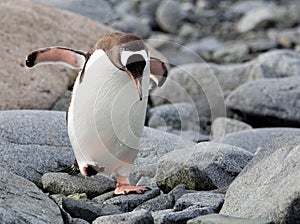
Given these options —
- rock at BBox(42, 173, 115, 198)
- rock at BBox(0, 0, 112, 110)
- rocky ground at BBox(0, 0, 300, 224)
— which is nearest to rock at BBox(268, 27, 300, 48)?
rocky ground at BBox(0, 0, 300, 224)

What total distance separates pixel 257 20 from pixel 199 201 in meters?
13.8

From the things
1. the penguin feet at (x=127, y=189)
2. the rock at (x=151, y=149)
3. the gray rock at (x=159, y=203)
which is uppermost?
the gray rock at (x=159, y=203)

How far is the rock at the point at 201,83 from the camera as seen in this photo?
32.0 ft

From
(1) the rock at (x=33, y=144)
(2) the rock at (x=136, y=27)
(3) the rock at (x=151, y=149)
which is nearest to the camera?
(1) the rock at (x=33, y=144)

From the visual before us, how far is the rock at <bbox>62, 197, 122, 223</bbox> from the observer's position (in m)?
Answer: 4.55

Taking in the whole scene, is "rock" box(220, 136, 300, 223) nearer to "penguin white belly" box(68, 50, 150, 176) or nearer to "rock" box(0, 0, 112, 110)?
"penguin white belly" box(68, 50, 150, 176)

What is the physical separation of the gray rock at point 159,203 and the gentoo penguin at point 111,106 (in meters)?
0.21

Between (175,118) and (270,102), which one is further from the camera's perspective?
(175,118)

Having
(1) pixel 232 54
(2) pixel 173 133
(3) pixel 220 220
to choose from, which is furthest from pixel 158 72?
(1) pixel 232 54

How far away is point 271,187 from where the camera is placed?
4359 mm

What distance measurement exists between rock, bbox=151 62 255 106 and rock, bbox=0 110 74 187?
3.21 meters

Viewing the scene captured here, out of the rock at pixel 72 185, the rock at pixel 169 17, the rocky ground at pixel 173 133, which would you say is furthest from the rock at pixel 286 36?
the rock at pixel 72 185

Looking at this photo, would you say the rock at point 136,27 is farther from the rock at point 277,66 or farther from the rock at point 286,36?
the rock at point 277,66

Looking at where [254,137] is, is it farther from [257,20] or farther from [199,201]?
[257,20]
